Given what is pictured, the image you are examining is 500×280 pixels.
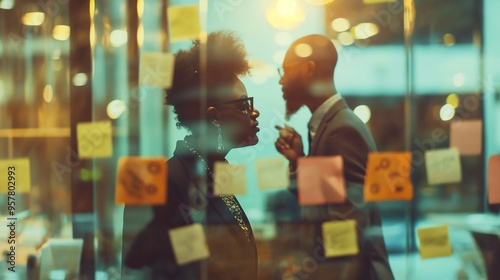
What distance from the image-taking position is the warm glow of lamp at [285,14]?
12.0ft

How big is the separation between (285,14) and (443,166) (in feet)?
4.10

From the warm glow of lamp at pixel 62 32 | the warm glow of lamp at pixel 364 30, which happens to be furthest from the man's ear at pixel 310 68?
the warm glow of lamp at pixel 62 32

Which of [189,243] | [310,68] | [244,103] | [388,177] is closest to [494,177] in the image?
[388,177]

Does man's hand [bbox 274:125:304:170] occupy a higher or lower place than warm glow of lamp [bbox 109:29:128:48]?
lower

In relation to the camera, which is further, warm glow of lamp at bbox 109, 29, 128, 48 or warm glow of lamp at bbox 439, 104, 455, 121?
warm glow of lamp at bbox 439, 104, 455, 121

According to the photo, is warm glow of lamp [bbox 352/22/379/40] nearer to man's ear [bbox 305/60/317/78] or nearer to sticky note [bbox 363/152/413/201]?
man's ear [bbox 305/60/317/78]

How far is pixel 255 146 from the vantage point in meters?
3.66

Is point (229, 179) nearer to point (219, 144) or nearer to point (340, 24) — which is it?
point (219, 144)

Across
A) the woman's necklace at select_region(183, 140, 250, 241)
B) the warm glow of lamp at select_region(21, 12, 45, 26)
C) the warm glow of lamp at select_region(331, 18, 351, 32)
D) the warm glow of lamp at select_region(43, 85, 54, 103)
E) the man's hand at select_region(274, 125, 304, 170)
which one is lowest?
the woman's necklace at select_region(183, 140, 250, 241)

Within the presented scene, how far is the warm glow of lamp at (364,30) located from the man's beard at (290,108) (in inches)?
20.1

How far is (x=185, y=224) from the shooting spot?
3.70 metres

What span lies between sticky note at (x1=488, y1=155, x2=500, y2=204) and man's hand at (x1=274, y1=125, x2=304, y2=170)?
3.71ft

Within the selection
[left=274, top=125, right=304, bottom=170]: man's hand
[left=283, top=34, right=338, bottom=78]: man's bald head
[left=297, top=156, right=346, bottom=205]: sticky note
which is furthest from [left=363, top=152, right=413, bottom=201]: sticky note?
[left=283, top=34, right=338, bottom=78]: man's bald head

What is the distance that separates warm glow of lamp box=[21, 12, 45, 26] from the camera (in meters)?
3.73
